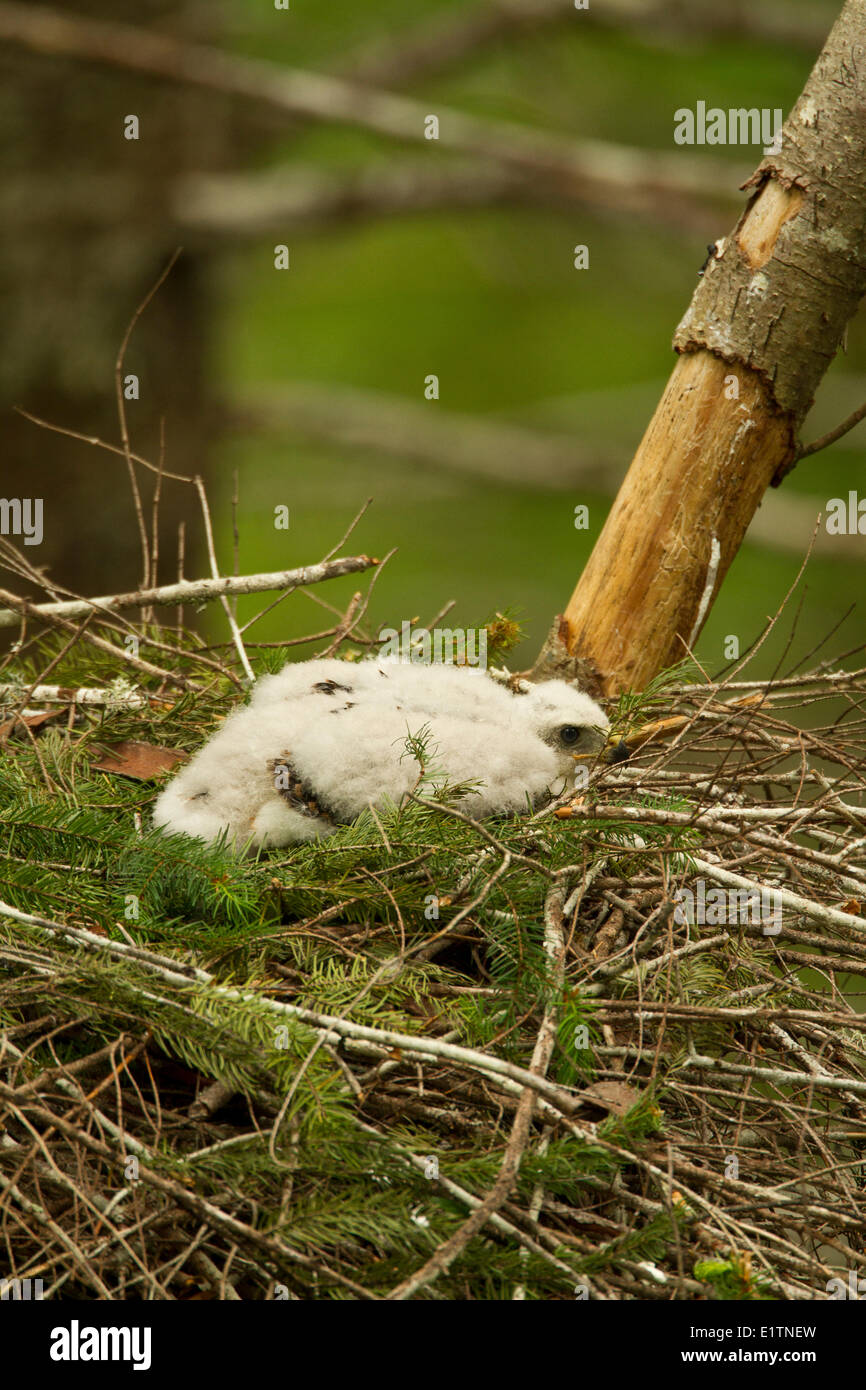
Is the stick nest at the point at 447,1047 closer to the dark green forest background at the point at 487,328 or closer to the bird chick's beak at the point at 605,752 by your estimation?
the bird chick's beak at the point at 605,752

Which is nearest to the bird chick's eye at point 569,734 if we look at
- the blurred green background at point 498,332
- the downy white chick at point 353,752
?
the downy white chick at point 353,752

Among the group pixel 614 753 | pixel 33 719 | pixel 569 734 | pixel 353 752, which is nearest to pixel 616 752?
pixel 614 753

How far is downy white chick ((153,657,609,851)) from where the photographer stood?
2393 mm

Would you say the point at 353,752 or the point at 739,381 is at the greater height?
the point at 739,381

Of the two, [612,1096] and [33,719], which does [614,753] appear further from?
[33,719]

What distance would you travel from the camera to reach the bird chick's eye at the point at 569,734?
8.69 ft

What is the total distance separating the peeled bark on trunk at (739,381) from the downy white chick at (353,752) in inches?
14.1

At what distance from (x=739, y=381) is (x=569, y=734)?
2.95 feet

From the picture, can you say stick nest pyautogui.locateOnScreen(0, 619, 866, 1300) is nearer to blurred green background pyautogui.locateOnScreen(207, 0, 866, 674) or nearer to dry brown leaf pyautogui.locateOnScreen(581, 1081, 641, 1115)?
dry brown leaf pyautogui.locateOnScreen(581, 1081, 641, 1115)

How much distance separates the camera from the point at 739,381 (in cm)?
277

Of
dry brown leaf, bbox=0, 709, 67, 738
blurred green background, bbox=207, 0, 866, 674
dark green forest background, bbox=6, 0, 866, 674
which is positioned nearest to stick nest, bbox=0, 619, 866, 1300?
dry brown leaf, bbox=0, 709, 67, 738

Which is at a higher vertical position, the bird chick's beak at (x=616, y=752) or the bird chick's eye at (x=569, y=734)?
the bird chick's eye at (x=569, y=734)
